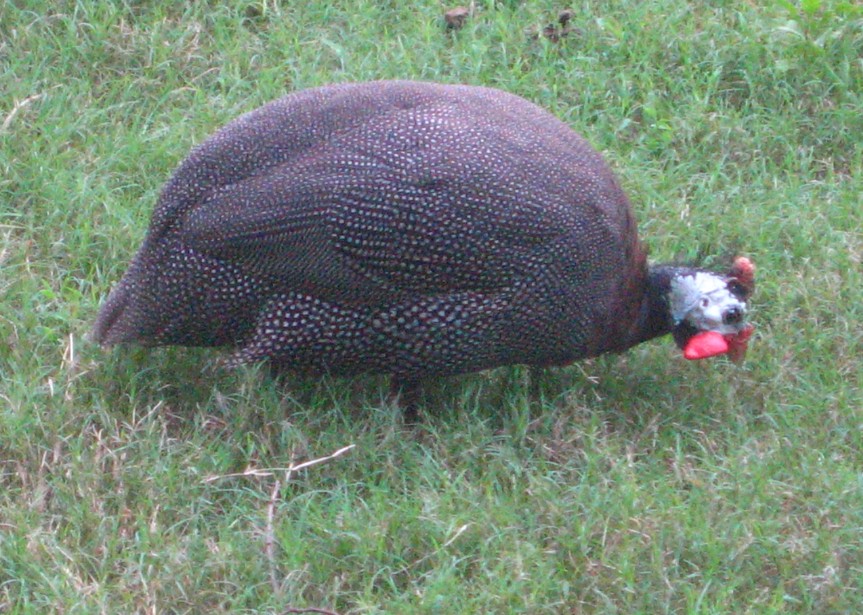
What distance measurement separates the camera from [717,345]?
Result: 4188 mm

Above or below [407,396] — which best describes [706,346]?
above

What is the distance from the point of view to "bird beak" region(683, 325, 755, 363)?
165 inches

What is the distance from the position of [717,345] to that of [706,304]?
14 centimetres

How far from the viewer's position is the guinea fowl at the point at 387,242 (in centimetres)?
385

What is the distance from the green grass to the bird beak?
12cm

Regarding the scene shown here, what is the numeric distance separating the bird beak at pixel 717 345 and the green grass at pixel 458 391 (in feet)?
0.39

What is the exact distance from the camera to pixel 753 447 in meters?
4.04

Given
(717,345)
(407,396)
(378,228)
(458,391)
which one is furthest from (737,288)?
(378,228)

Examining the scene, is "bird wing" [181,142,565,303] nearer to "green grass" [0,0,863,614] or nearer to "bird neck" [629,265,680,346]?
"green grass" [0,0,863,614]

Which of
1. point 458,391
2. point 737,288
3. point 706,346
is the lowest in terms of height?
point 458,391

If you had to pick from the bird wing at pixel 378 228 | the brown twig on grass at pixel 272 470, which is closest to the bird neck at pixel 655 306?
the bird wing at pixel 378 228

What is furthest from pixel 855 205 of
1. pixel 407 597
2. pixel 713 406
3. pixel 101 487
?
pixel 101 487

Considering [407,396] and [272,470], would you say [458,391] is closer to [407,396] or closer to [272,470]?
[407,396]

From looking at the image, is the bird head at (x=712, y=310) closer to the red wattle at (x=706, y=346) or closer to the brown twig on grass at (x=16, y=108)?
the red wattle at (x=706, y=346)
